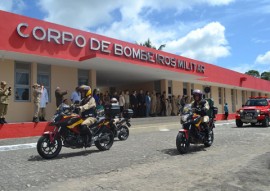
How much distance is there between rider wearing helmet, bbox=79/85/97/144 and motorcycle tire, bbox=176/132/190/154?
8.07ft

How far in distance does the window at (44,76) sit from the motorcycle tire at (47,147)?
8.60 m

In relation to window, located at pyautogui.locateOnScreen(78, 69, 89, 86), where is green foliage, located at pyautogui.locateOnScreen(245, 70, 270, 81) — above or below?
above

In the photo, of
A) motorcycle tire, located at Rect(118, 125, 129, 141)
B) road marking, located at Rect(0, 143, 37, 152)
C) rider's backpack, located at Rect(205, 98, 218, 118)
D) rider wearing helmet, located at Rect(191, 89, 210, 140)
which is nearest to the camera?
rider wearing helmet, located at Rect(191, 89, 210, 140)

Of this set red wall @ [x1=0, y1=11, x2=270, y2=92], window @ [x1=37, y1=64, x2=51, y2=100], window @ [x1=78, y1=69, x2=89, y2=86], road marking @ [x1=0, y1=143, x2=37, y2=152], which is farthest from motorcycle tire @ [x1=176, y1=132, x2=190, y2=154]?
window @ [x1=78, y1=69, x2=89, y2=86]

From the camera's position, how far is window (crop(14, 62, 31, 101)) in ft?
50.4

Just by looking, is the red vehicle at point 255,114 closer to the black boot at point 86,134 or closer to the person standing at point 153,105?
the person standing at point 153,105

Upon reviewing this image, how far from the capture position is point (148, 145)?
10.8 metres

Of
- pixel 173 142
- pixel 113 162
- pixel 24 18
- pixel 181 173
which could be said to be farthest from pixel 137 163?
pixel 24 18

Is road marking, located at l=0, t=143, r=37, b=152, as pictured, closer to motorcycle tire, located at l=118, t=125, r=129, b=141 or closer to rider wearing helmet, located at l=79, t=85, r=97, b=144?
rider wearing helmet, located at l=79, t=85, r=97, b=144

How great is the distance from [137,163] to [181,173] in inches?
54.7

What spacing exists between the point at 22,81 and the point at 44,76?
1.29 meters

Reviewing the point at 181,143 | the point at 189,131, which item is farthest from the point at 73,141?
the point at 189,131

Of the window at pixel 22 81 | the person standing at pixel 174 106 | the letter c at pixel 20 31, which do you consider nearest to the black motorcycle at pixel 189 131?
the letter c at pixel 20 31

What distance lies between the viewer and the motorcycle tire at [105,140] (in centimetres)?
952
